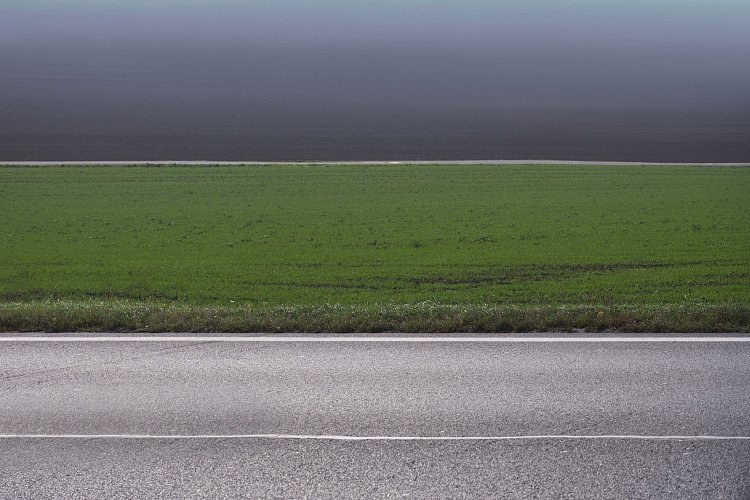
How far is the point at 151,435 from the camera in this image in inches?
282

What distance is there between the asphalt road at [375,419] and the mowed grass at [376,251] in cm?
137

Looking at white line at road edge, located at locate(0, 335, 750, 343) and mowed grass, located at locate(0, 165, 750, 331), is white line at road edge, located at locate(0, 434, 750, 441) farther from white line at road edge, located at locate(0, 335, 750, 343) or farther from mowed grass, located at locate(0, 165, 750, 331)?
mowed grass, located at locate(0, 165, 750, 331)

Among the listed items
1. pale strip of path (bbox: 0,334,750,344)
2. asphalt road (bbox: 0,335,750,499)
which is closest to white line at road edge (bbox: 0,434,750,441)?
asphalt road (bbox: 0,335,750,499)

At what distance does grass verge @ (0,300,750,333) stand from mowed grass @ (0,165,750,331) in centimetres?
3

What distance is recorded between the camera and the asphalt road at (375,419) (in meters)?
6.27

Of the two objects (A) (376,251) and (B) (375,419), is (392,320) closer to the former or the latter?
(B) (375,419)

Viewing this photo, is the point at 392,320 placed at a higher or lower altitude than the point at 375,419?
lower

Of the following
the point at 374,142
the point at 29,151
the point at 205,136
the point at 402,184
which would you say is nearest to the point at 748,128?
the point at 374,142

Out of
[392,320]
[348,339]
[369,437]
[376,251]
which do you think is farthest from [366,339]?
[376,251]

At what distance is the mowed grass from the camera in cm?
1140

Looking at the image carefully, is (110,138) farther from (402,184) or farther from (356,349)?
(356,349)

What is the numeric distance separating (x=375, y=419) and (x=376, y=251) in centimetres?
1410

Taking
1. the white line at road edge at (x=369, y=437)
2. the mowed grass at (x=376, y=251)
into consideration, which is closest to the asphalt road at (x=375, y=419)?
the white line at road edge at (x=369, y=437)

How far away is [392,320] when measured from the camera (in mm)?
10914
